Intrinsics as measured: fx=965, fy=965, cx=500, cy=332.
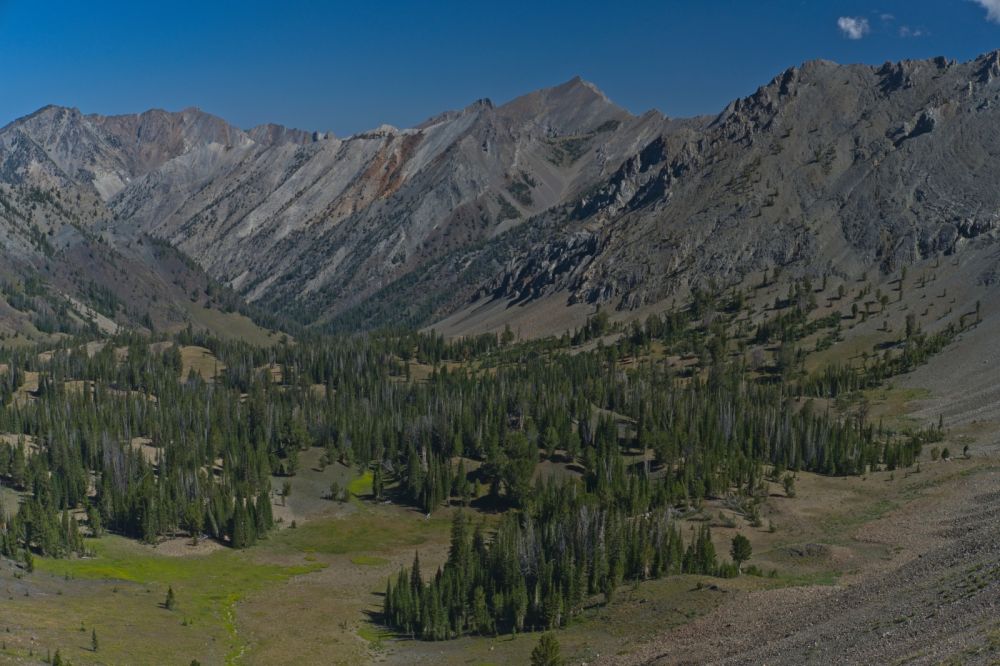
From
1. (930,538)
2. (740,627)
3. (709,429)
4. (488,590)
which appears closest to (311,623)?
(488,590)

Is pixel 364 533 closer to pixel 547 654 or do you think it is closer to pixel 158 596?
pixel 158 596

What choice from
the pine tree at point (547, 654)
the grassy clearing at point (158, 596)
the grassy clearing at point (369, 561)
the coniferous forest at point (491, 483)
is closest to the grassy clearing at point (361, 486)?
the coniferous forest at point (491, 483)

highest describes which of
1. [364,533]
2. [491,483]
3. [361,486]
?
[491,483]

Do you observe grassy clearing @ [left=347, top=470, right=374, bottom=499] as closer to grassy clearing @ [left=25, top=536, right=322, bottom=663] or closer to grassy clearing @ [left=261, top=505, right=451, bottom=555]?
grassy clearing @ [left=261, top=505, right=451, bottom=555]

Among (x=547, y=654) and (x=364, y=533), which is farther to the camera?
(x=364, y=533)

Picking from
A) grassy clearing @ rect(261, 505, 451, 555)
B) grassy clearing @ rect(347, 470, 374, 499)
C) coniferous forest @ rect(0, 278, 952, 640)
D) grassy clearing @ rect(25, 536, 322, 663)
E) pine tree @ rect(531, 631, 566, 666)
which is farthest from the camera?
grassy clearing @ rect(347, 470, 374, 499)

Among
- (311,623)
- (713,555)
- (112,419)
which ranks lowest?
(311,623)

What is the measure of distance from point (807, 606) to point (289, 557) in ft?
272

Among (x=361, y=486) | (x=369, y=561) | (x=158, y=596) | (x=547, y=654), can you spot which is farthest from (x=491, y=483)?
(x=547, y=654)

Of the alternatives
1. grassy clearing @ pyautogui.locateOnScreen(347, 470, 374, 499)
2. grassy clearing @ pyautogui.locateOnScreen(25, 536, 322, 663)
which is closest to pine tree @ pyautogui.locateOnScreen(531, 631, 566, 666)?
grassy clearing @ pyautogui.locateOnScreen(25, 536, 322, 663)

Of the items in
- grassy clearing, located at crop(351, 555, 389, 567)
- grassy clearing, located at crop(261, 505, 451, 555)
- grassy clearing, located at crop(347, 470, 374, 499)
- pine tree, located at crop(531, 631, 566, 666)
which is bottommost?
grassy clearing, located at crop(351, 555, 389, 567)

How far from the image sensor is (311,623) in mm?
108062

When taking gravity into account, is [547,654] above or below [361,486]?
below

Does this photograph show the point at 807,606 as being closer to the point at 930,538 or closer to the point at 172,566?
the point at 930,538
